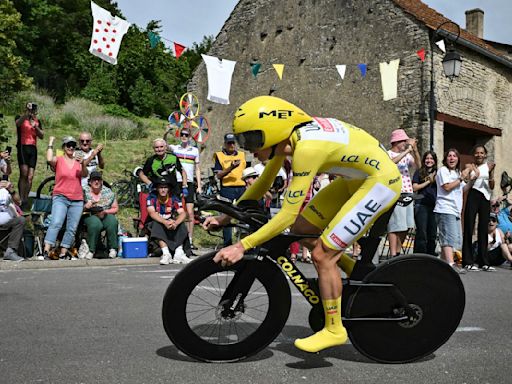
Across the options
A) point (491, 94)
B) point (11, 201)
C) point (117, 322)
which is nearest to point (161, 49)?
point (491, 94)

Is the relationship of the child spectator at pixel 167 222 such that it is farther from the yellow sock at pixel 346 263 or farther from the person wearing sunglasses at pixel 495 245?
the yellow sock at pixel 346 263

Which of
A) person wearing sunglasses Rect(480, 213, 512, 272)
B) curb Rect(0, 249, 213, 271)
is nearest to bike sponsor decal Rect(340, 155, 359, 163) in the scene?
curb Rect(0, 249, 213, 271)

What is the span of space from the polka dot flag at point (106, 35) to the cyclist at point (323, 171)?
35.0 ft

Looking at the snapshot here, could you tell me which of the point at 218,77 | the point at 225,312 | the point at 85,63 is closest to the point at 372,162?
the point at 225,312

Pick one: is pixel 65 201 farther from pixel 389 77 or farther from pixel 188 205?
pixel 389 77

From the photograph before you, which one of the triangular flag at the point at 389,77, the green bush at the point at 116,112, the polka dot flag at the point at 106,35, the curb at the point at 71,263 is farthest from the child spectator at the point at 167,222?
the green bush at the point at 116,112

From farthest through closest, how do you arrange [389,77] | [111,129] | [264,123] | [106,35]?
[111,129] → [389,77] → [106,35] → [264,123]

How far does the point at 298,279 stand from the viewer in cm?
434

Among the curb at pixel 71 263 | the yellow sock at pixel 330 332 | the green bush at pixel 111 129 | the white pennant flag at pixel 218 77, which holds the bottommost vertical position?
the curb at pixel 71 263

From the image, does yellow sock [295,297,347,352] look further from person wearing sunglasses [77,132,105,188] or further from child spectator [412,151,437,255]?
person wearing sunglasses [77,132,105,188]

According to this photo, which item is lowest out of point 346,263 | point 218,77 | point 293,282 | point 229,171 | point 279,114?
point 293,282

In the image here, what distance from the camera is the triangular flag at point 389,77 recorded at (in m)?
18.0

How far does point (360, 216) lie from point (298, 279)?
1.99 feet

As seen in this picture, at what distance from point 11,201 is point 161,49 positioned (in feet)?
124
